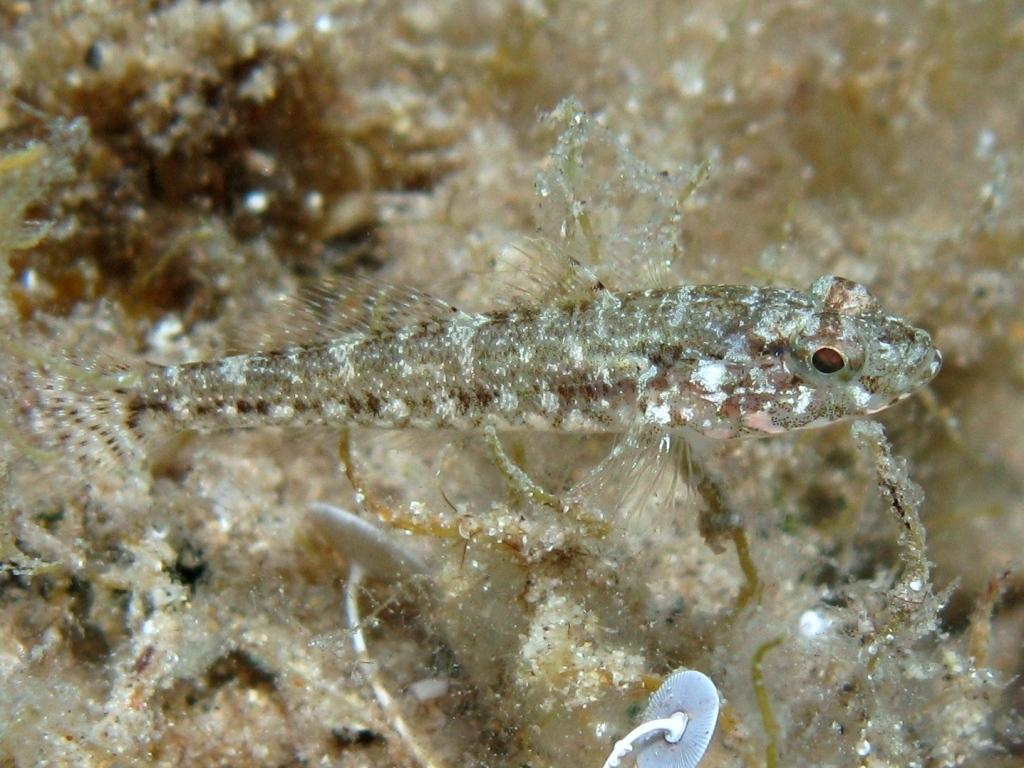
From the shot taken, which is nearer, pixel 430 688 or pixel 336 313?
pixel 430 688

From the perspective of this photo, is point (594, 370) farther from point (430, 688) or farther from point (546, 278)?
point (430, 688)

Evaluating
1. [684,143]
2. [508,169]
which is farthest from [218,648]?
[684,143]

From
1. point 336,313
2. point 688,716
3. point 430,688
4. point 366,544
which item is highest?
point 336,313

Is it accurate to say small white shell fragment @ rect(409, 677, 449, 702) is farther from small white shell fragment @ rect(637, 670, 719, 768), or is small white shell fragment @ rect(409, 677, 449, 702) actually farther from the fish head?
the fish head

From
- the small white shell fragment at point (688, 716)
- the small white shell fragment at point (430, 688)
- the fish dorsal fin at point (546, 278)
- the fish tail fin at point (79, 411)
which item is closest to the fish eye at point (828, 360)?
the fish dorsal fin at point (546, 278)

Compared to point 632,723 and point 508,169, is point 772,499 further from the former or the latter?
point 508,169

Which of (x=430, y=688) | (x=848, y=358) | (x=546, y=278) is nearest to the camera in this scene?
(x=848, y=358)

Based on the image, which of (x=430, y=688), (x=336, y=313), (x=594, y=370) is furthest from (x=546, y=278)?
(x=430, y=688)
